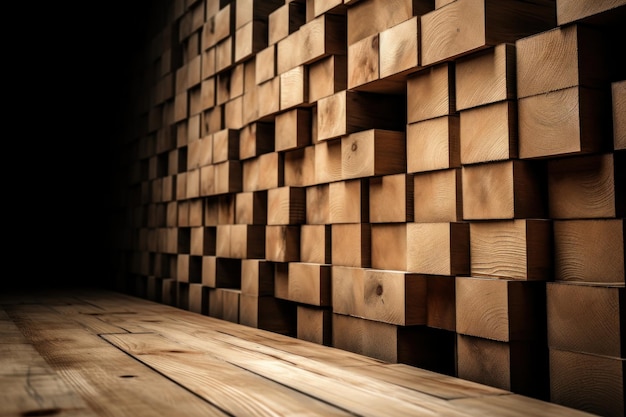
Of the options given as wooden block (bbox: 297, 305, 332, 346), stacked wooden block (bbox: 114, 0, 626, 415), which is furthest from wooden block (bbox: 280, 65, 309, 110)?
wooden block (bbox: 297, 305, 332, 346)

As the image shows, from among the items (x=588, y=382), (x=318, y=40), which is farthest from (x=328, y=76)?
(x=588, y=382)

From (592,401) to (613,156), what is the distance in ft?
1.38

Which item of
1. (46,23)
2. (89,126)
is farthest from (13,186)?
(46,23)

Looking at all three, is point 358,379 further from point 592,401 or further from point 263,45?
point 263,45

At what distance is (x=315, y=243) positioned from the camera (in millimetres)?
1897

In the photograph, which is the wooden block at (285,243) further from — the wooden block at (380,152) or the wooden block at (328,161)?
the wooden block at (380,152)

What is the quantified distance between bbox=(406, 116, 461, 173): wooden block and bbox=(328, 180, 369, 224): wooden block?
198 mm

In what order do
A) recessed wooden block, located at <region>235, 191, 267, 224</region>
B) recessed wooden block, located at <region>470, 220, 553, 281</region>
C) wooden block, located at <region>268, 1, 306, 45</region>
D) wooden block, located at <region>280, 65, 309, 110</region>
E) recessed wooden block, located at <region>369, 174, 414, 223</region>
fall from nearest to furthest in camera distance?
1. recessed wooden block, located at <region>470, 220, 553, 281</region>
2. recessed wooden block, located at <region>369, 174, 414, 223</region>
3. wooden block, located at <region>280, 65, 309, 110</region>
4. wooden block, located at <region>268, 1, 306, 45</region>
5. recessed wooden block, located at <region>235, 191, 267, 224</region>

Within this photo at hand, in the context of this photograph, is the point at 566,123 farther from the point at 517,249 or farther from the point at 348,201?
the point at 348,201

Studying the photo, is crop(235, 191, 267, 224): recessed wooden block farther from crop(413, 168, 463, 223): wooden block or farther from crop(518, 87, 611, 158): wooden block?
crop(518, 87, 611, 158): wooden block

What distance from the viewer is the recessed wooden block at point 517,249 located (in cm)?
119

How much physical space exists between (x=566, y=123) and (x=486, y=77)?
0.23 metres

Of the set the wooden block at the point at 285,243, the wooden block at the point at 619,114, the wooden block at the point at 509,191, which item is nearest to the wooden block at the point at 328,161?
the wooden block at the point at 285,243

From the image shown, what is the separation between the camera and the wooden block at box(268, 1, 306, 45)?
82.7 inches
